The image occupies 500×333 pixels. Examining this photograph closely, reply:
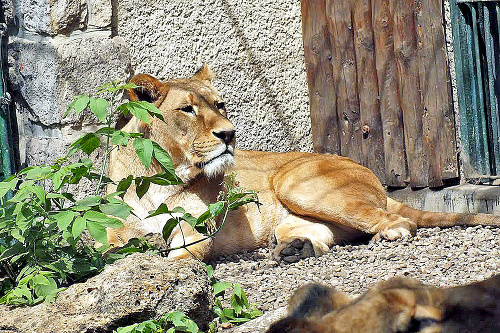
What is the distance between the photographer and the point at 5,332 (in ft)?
8.68

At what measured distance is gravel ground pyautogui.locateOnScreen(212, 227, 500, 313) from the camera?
11.8ft

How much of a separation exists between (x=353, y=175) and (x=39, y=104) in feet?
6.86

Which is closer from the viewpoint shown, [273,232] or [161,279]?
[161,279]

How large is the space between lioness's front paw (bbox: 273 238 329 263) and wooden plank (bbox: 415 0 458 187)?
1.20m

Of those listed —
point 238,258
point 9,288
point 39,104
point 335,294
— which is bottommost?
point 238,258

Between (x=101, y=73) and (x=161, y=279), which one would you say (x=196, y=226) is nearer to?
(x=161, y=279)

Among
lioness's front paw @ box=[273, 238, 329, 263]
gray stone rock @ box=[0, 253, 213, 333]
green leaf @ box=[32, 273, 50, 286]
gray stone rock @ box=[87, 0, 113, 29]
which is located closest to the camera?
gray stone rock @ box=[0, 253, 213, 333]

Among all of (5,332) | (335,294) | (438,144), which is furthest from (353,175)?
(335,294)

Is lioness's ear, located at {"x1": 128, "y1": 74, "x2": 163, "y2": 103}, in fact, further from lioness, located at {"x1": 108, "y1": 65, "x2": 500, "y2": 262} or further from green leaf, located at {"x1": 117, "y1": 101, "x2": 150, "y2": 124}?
green leaf, located at {"x1": 117, "y1": 101, "x2": 150, "y2": 124}

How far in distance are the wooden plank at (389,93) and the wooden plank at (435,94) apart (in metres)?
0.25

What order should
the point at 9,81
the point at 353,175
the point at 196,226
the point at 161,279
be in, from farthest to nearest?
the point at 353,175 → the point at 9,81 → the point at 196,226 → the point at 161,279

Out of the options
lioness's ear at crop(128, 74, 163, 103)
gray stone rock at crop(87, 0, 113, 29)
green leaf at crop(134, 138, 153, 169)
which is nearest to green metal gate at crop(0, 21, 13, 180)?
gray stone rock at crop(87, 0, 113, 29)

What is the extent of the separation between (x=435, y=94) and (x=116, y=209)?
9.72 ft

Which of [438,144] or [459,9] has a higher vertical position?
[459,9]
